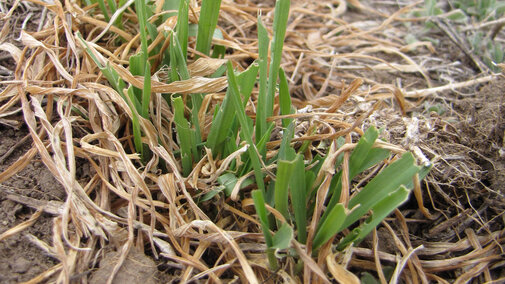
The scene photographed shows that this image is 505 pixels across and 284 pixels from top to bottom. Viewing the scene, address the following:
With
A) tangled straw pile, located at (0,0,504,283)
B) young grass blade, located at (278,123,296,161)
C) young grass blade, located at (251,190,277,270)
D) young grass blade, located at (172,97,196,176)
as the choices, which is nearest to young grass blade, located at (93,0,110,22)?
tangled straw pile, located at (0,0,504,283)

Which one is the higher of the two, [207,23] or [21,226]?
[207,23]

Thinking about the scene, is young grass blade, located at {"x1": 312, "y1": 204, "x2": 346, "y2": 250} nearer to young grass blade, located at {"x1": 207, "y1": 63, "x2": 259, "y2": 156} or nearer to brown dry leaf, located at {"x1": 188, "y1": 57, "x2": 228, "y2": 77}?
young grass blade, located at {"x1": 207, "y1": 63, "x2": 259, "y2": 156}

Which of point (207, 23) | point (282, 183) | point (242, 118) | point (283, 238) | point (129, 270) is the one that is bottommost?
point (129, 270)

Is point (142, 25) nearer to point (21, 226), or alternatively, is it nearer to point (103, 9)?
point (103, 9)

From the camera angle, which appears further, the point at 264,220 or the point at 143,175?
the point at 143,175

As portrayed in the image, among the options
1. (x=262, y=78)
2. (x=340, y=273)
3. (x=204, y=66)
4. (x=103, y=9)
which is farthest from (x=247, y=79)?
(x=103, y=9)

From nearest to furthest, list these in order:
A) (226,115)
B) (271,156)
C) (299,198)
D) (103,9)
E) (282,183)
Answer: (282,183) < (299,198) < (226,115) < (271,156) < (103,9)

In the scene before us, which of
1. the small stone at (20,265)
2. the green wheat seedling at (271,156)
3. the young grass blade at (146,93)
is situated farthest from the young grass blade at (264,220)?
the small stone at (20,265)
